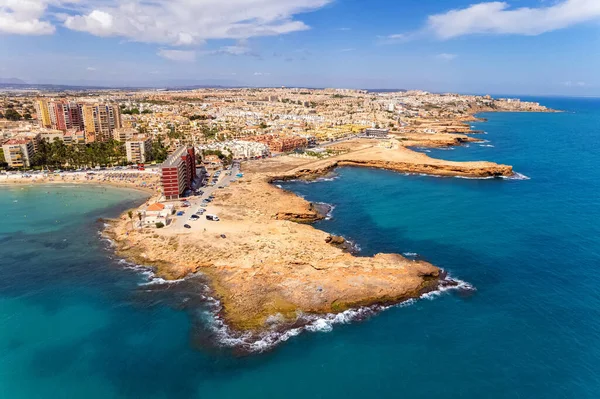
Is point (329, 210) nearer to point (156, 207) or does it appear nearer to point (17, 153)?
point (156, 207)

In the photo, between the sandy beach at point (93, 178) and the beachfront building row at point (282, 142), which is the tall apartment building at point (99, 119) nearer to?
the sandy beach at point (93, 178)

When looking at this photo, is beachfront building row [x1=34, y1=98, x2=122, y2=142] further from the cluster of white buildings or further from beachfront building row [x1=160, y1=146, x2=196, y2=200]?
beachfront building row [x1=160, y1=146, x2=196, y2=200]

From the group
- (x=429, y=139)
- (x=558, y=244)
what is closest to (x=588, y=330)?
(x=558, y=244)

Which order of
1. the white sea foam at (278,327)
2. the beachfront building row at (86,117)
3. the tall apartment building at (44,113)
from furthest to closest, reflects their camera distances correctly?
the tall apartment building at (44,113)
the beachfront building row at (86,117)
the white sea foam at (278,327)

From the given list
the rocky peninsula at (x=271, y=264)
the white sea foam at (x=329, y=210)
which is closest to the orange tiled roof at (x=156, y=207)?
the rocky peninsula at (x=271, y=264)

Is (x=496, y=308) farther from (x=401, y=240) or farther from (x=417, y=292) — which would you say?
(x=401, y=240)
